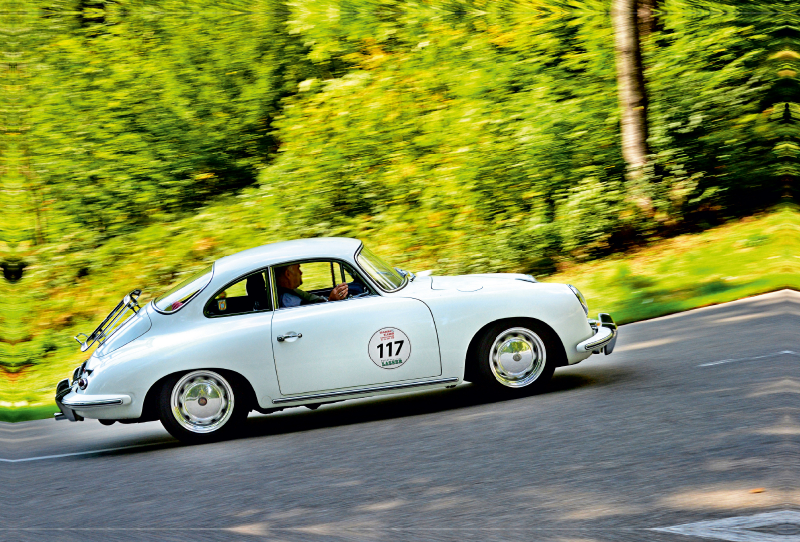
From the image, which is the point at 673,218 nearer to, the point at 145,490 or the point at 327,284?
the point at 327,284

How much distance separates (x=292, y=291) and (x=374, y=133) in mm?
7466

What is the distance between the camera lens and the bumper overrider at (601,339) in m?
6.64

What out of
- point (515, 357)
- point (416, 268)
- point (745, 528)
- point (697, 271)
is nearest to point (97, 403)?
point (515, 357)

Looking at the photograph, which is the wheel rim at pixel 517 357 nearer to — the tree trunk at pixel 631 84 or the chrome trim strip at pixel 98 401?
the chrome trim strip at pixel 98 401

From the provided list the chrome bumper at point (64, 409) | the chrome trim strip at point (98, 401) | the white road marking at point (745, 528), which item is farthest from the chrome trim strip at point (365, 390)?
the white road marking at point (745, 528)

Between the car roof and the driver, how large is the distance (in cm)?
10

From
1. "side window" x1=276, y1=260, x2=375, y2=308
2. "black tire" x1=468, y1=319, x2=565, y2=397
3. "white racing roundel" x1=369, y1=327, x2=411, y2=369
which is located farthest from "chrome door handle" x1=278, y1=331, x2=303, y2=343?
"black tire" x1=468, y1=319, x2=565, y2=397

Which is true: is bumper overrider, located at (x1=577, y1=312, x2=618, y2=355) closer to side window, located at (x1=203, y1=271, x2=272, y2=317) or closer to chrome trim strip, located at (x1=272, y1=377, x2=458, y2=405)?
chrome trim strip, located at (x1=272, y1=377, x2=458, y2=405)

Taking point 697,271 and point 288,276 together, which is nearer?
point 288,276

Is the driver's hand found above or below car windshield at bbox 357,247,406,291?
below

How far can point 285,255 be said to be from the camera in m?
6.90

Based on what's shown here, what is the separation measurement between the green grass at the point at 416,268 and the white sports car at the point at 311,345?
3.34 metres

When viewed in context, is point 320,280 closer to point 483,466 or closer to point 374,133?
point 483,466

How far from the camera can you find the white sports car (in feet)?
21.4
